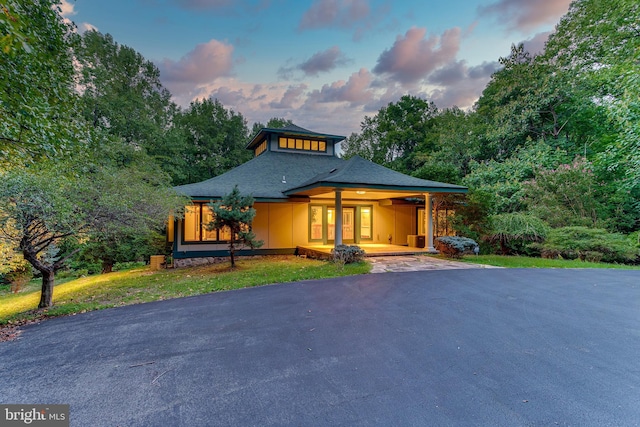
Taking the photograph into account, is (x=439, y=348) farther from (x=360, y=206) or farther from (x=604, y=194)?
(x=604, y=194)

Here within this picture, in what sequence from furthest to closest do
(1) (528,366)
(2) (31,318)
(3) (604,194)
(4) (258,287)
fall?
(3) (604,194)
(4) (258,287)
(2) (31,318)
(1) (528,366)

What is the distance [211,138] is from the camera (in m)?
25.9

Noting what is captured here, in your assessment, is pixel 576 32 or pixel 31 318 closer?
pixel 31 318

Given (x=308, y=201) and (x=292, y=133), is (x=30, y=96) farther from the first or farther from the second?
(x=292, y=133)

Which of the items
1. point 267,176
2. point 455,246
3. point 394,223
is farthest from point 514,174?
point 267,176

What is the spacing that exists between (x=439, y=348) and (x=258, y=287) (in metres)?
4.44

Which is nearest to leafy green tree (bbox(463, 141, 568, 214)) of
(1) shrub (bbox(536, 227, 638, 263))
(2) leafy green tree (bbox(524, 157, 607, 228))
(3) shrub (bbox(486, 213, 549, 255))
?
(2) leafy green tree (bbox(524, 157, 607, 228))

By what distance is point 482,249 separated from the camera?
12578 mm

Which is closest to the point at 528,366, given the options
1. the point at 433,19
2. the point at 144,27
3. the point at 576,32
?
the point at 433,19

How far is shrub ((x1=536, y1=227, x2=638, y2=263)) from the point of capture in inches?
408

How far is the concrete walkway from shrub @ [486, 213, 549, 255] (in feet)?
12.8

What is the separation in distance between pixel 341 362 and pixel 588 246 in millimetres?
12624

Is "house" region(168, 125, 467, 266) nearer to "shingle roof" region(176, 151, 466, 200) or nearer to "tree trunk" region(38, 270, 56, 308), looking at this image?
"shingle roof" region(176, 151, 466, 200)

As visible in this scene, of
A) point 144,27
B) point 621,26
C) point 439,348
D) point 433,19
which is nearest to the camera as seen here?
point 439,348
